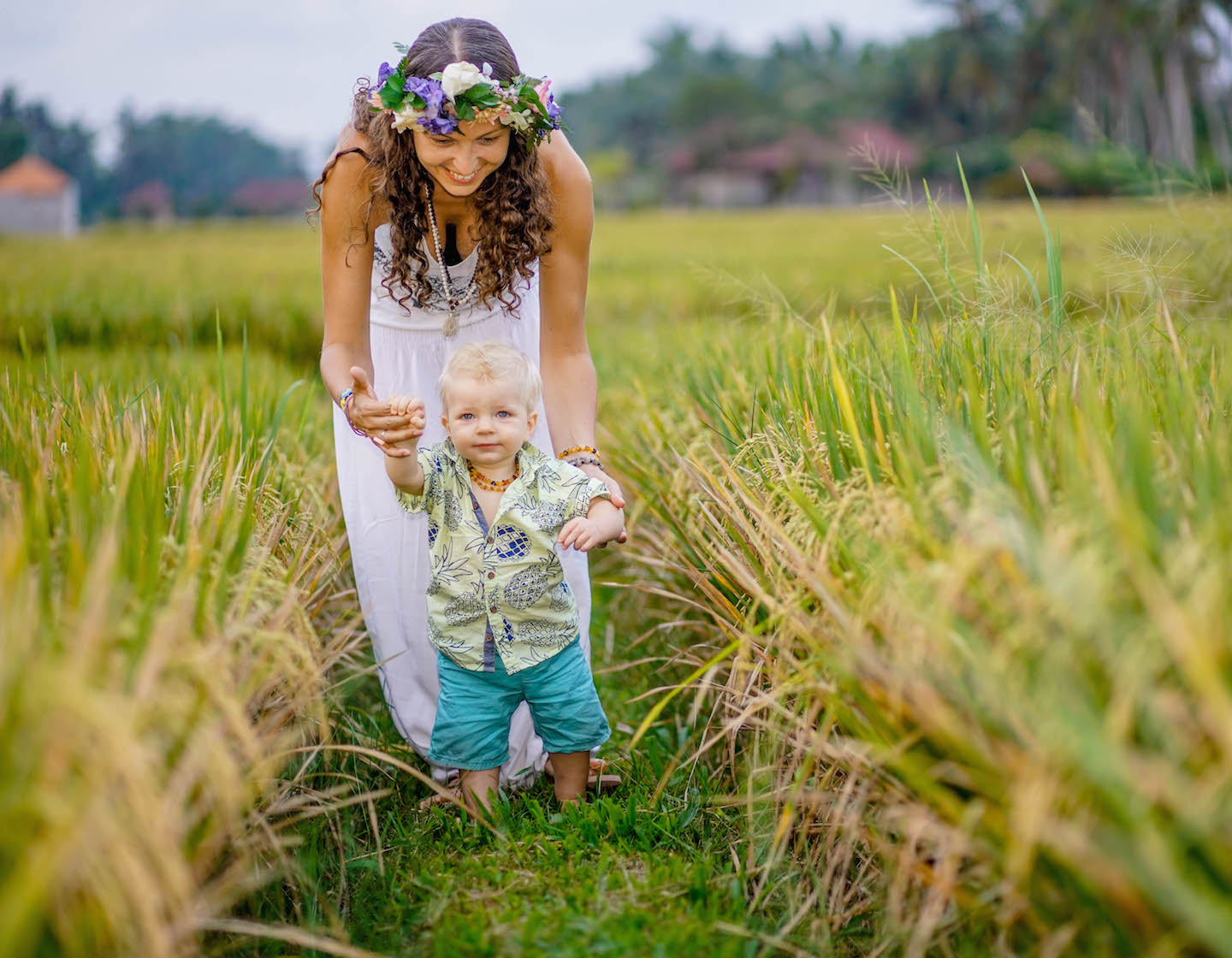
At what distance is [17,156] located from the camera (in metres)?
51.0

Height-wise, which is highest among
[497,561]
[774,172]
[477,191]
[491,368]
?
[774,172]

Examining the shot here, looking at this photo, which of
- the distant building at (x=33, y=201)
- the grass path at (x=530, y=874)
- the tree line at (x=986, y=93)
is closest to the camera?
the grass path at (x=530, y=874)

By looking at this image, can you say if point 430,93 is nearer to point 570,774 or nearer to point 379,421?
point 379,421

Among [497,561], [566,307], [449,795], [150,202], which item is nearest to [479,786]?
[449,795]

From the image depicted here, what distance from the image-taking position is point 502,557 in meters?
2.12

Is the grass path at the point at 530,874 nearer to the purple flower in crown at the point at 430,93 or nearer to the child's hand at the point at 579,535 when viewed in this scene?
the child's hand at the point at 579,535

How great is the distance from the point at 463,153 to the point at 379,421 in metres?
0.64

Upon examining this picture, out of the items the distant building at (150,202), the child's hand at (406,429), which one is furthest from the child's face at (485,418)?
the distant building at (150,202)

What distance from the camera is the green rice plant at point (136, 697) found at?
106 cm

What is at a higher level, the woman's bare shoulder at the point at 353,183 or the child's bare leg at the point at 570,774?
the woman's bare shoulder at the point at 353,183

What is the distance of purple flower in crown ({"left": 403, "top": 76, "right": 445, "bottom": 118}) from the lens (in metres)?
2.14

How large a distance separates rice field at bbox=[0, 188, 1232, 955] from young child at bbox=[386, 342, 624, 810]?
0.60 feet

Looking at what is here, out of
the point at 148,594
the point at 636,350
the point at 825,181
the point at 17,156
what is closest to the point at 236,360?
the point at 636,350

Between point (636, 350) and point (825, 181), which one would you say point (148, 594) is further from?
point (825, 181)
